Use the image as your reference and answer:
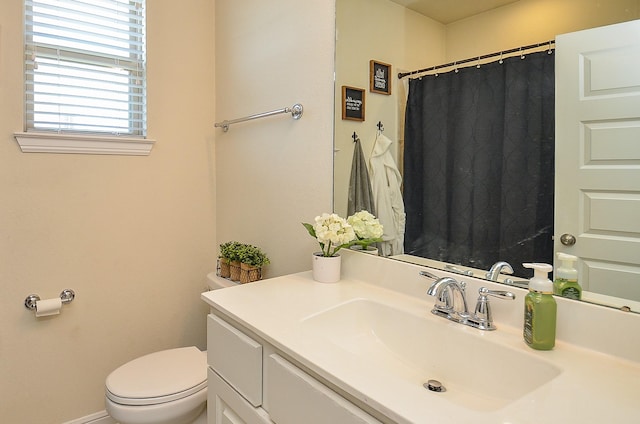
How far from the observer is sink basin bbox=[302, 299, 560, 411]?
32.7 inches

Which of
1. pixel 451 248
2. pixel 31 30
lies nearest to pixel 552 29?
pixel 451 248

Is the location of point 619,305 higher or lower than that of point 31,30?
lower

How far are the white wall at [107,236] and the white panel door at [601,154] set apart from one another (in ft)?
5.94

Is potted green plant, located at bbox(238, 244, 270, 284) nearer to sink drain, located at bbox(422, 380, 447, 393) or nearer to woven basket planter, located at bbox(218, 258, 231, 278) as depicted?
Result: woven basket planter, located at bbox(218, 258, 231, 278)

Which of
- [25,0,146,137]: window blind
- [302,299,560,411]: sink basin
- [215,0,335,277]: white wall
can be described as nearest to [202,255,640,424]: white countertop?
[302,299,560,411]: sink basin

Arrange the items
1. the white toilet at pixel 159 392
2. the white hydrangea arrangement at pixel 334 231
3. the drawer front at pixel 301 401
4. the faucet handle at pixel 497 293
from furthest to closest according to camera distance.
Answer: the white toilet at pixel 159 392 → the white hydrangea arrangement at pixel 334 231 → the faucet handle at pixel 497 293 → the drawer front at pixel 301 401

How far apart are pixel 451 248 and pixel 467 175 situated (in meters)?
0.22

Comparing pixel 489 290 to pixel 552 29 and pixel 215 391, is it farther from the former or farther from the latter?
pixel 215 391

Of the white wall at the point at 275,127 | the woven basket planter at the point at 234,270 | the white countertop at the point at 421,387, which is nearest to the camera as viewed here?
the white countertop at the point at 421,387

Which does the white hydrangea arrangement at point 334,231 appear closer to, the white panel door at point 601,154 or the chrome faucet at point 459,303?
the chrome faucet at point 459,303

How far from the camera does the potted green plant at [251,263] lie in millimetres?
1774

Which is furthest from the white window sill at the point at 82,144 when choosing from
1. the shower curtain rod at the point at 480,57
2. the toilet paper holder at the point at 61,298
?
the shower curtain rod at the point at 480,57

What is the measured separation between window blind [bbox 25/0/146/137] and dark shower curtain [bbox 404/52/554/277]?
4.81 feet

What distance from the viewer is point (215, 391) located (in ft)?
3.88
